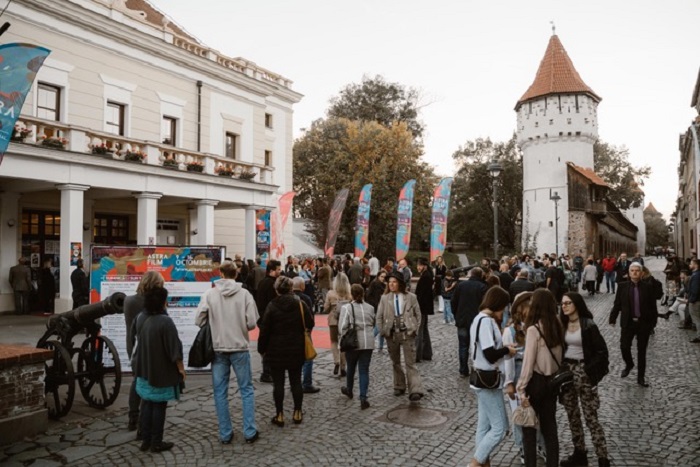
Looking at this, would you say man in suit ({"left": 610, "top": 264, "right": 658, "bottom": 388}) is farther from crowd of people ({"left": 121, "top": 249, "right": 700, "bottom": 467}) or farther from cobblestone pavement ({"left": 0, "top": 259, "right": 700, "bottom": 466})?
cobblestone pavement ({"left": 0, "top": 259, "right": 700, "bottom": 466})

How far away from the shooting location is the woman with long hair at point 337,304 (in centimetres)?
855

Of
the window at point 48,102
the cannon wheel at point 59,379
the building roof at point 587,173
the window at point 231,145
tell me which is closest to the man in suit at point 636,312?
the cannon wheel at point 59,379

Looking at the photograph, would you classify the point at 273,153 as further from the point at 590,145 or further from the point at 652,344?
the point at 590,145

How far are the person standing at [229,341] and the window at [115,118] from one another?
55.0ft

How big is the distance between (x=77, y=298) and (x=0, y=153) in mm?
8295

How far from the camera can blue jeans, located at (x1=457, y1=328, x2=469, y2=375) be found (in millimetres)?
8898

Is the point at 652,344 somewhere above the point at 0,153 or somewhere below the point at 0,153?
below

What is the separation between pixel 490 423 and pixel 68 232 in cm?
1487

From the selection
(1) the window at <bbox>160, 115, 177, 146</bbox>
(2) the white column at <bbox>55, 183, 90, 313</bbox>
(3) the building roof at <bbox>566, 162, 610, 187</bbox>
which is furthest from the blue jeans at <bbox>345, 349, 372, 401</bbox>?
(3) the building roof at <bbox>566, 162, 610, 187</bbox>

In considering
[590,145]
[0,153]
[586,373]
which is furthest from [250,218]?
[590,145]

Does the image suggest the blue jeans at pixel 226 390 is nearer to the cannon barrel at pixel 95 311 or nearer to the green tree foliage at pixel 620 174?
the cannon barrel at pixel 95 311

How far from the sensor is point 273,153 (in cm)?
2984

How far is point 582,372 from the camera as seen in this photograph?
5102mm

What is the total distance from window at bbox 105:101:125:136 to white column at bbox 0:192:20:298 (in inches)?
178
